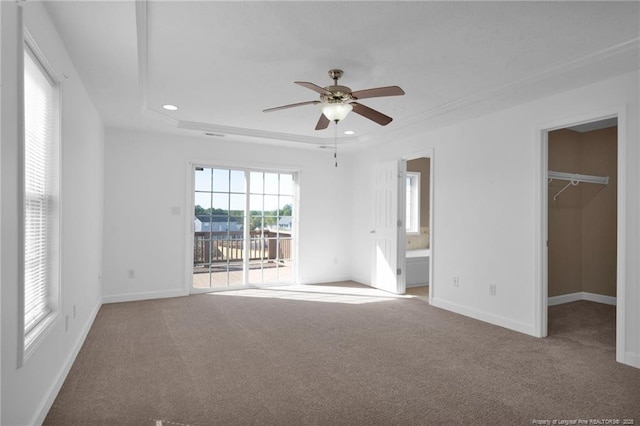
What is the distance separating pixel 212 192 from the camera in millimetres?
5848

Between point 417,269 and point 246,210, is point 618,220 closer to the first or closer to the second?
point 417,269

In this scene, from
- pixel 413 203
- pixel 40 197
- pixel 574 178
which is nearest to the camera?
pixel 40 197

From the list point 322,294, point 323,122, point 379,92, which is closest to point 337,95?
point 379,92

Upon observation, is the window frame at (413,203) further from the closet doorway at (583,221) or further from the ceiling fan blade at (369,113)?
the ceiling fan blade at (369,113)

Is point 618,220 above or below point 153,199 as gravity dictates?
below

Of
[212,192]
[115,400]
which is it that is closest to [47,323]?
[115,400]

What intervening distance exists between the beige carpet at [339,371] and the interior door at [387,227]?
1.26 meters

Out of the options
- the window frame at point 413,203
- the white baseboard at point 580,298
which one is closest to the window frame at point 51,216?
the white baseboard at point 580,298

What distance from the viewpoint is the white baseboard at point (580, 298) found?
16.5ft

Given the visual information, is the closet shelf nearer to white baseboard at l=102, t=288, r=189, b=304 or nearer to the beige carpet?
the beige carpet

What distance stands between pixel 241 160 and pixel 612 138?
5246 millimetres

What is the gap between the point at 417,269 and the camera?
6.47 m

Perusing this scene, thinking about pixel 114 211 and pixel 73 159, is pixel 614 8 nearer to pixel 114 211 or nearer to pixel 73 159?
pixel 73 159

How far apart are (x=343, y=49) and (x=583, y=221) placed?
14.9 ft
